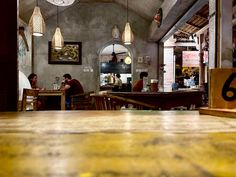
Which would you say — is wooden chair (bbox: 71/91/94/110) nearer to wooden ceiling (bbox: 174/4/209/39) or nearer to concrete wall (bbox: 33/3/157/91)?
concrete wall (bbox: 33/3/157/91)

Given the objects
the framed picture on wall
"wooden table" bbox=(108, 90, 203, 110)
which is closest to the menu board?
the framed picture on wall

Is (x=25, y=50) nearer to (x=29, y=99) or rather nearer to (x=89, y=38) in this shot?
(x=89, y=38)

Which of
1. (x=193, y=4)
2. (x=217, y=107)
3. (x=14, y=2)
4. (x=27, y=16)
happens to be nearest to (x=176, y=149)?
(x=217, y=107)

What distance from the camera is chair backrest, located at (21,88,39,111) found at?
405cm

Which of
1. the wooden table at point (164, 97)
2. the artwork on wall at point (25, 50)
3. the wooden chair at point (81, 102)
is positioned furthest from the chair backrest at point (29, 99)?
the artwork on wall at point (25, 50)

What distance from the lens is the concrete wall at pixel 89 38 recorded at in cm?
1112

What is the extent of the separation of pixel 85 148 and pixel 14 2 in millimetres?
1394

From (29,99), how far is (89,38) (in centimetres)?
653

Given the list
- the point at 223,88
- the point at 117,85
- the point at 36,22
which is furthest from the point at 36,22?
the point at 117,85

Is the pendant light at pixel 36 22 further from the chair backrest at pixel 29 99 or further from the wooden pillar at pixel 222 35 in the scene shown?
the wooden pillar at pixel 222 35

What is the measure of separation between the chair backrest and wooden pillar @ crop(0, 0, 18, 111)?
242cm

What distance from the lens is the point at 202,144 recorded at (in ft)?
1.61

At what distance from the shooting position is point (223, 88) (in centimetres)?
114

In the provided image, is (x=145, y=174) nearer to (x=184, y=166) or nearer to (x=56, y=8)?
(x=184, y=166)
